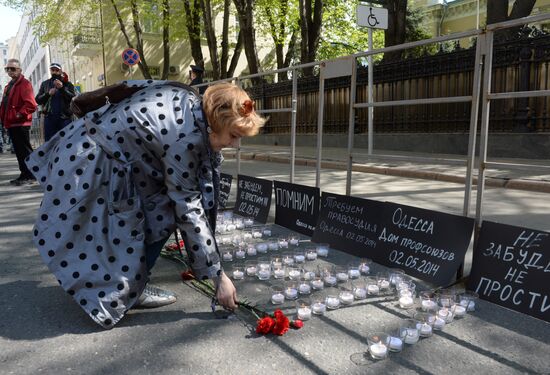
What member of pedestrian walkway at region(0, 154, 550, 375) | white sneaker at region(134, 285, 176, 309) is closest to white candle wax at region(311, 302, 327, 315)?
pedestrian walkway at region(0, 154, 550, 375)

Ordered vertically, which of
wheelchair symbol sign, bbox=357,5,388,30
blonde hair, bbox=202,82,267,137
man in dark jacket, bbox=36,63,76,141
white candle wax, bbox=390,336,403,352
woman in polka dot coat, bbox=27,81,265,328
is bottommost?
white candle wax, bbox=390,336,403,352

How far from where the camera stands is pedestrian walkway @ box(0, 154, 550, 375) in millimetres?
2064

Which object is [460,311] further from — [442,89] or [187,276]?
[442,89]

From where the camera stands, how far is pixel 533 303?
8.22ft

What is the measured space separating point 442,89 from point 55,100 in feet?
28.6

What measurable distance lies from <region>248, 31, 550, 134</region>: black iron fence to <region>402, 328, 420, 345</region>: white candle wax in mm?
8495

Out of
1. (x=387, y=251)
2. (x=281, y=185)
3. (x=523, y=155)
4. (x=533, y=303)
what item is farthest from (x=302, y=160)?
(x=533, y=303)

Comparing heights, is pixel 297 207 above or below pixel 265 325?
above

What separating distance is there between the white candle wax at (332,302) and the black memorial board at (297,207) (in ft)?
4.73

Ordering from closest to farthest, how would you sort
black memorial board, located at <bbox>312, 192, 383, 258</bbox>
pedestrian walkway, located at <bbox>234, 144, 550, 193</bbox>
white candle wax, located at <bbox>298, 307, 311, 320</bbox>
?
white candle wax, located at <bbox>298, 307, 311, 320</bbox> → black memorial board, located at <bbox>312, 192, 383, 258</bbox> → pedestrian walkway, located at <bbox>234, 144, 550, 193</bbox>

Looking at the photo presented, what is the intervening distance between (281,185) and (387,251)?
1.51 meters

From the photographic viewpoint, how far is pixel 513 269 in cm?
264

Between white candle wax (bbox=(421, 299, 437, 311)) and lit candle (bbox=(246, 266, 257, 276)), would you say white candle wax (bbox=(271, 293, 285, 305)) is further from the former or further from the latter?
white candle wax (bbox=(421, 299, 437, 311))

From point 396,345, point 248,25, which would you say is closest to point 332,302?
point 396,345
